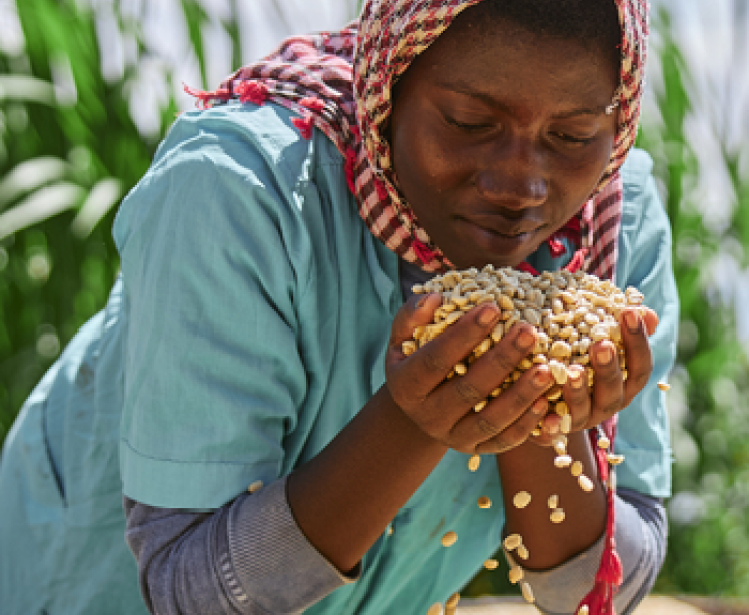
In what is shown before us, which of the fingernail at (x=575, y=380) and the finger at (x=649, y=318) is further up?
the fingernail at (x=575, y=380)

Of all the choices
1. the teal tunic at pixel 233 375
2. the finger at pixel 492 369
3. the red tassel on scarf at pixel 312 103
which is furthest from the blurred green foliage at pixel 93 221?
the finger at pixel 492 369

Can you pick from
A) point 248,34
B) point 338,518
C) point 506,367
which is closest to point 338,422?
point 338,518

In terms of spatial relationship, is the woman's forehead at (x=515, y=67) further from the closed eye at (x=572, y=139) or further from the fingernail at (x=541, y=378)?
the fingernail at (x=541, y=378)

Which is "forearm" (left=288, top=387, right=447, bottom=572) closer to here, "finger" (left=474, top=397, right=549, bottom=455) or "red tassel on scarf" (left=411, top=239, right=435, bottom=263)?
"finger" (left=474, top=397, right=549, bottom=455)

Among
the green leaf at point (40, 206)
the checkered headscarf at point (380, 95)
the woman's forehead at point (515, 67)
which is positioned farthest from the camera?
the green leaf at point (40, 206)

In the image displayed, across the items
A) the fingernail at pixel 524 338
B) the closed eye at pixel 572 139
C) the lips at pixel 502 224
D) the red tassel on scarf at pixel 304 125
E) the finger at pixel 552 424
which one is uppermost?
the red tassel on scarf at pixel 304 125

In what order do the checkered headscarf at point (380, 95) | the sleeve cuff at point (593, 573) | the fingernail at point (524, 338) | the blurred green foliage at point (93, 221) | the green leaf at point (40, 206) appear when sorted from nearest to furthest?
the fingernail at point (524, 338) < the checkered headscarf at point (380, 95) < the sleeve cuff at point (593, 573) < the green leaf at point (40, 206) < the blurred green foliage at point (93, 221)

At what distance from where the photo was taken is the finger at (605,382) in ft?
3.85

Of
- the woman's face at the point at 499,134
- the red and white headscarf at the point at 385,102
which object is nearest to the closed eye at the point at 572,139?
the woman's face at the point at 499,134

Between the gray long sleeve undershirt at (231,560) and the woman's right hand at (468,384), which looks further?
the gray long sleeve undershirt at (231,560)

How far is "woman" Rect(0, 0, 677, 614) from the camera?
1.29 m

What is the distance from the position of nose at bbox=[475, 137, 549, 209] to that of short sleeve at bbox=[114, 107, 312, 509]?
1.14 feet

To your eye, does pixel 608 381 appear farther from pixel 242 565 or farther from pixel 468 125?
pixel 242 565

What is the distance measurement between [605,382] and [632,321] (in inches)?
4.0
